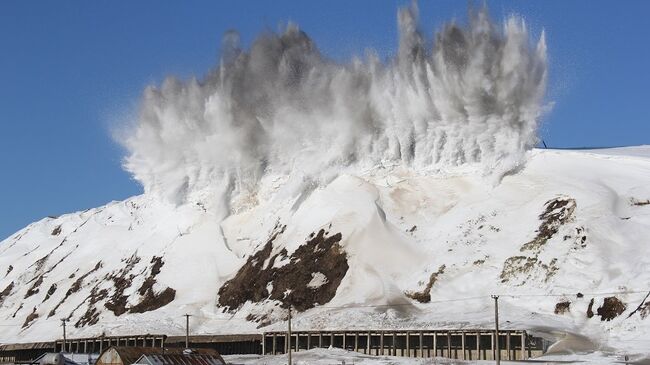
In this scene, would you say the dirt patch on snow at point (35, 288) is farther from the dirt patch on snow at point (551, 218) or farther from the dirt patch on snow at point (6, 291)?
the dirt patch on snow at point (551, 218)

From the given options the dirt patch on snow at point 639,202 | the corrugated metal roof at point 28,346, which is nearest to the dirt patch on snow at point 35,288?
the corrugated metal roof at point 28,346

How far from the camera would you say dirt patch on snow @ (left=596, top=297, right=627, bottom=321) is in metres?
68.9

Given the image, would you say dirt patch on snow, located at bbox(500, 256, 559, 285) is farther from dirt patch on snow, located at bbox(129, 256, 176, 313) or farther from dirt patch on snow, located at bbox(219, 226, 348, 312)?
dirt patch on snow, located at bbox(129, 256, 176, 313)

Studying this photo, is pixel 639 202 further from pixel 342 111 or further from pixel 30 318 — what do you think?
pixel 30 318

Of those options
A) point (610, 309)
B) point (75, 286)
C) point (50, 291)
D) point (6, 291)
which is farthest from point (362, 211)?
point (6, 291)

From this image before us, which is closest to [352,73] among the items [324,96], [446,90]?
[324,96]

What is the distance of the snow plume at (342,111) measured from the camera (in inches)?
3871

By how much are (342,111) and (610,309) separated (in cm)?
4796

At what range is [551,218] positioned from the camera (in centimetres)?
8419

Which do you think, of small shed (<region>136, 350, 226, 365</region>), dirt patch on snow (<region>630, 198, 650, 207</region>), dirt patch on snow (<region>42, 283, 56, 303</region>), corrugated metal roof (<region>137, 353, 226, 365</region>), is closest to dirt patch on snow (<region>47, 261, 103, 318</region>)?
Answer: dirt patch on snow (<region>42, 283, 56, 303</region>)

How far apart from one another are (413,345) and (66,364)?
2722cm

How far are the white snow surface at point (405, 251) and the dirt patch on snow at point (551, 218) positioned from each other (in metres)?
0.85

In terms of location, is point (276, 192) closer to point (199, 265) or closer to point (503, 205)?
point (199, 265)

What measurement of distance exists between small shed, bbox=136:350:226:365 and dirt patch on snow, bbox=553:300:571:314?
87.2 ft
